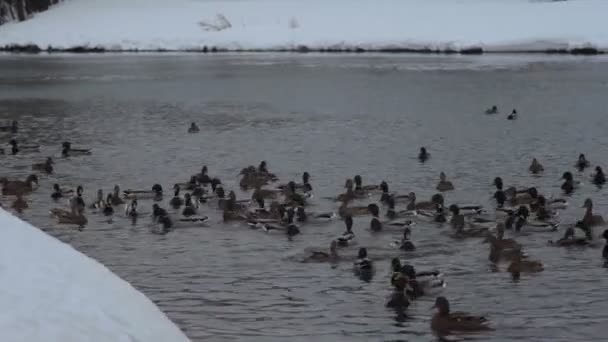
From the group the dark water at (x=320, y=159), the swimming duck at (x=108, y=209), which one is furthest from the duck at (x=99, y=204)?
the dark water at (x=320, y=159)

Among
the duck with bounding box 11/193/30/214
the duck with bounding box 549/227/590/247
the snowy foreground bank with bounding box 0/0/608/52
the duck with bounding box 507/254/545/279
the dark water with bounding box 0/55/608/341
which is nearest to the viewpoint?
the dark water with bounding box 0/55/608/341

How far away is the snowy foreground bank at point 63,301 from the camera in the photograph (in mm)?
8906

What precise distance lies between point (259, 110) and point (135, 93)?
8.97m

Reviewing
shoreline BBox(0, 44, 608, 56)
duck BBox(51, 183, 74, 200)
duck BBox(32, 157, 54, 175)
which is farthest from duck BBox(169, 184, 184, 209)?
shoreline BBox(0, 44, 608, 56)

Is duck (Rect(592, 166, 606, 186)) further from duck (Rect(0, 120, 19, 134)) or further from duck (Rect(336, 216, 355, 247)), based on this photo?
duck (Rect(0, 120, 19, 134))

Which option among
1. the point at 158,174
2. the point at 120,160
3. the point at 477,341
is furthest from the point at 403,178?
the point at 477,341

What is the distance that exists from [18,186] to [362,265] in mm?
9757

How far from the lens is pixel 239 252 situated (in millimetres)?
17016

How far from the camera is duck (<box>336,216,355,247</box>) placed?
56.7ft

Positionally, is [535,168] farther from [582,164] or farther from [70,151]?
[70,151]

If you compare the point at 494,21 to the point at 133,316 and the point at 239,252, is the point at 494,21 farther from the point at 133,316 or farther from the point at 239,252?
the point at 133,316

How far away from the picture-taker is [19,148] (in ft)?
98.3

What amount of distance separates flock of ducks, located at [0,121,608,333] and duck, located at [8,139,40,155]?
5.41 meters

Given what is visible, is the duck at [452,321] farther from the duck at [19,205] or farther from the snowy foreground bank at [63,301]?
the duck at [19,205]
